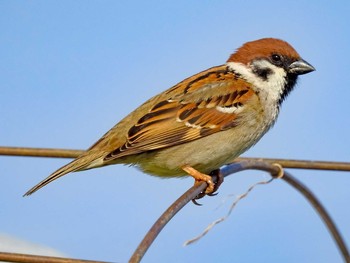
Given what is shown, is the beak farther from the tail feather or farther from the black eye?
the tail feather

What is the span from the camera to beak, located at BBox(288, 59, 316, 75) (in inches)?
109

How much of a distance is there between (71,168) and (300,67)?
1020 mm

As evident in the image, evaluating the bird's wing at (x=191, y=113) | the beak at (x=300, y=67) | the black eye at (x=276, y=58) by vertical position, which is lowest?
the bird's wing at (x=191, y=113)

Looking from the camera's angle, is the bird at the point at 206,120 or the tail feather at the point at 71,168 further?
the bird at the point at 206,120

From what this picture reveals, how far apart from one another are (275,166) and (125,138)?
0.61 m

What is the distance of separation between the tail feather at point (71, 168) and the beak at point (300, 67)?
879 millimetres

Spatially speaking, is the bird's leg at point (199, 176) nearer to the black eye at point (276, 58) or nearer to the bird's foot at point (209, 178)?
the bird's foot at point (209, 178)

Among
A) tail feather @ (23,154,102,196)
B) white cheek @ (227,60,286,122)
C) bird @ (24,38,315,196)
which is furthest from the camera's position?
white cheek @ (227,60,286,122)

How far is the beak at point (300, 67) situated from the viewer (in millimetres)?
2775

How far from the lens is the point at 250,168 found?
2238 millimetres

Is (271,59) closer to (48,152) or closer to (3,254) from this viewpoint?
(48,152)

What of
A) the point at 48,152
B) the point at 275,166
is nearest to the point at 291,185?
the point at 275,166

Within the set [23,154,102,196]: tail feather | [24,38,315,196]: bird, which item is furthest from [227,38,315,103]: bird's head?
[23,154,102,196]: tail feather

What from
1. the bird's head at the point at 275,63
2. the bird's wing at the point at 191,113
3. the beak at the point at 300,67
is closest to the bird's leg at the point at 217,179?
the bird's wing at the point at 191,113
